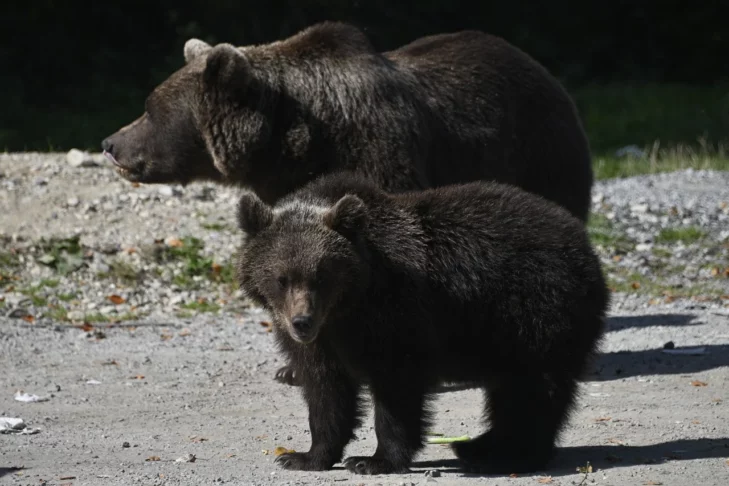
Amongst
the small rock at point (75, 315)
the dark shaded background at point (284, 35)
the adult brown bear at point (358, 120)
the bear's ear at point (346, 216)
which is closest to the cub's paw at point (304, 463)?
the bear's ear at point (346, 216)

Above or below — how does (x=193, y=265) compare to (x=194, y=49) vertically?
below

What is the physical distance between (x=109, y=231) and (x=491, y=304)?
6.73 m

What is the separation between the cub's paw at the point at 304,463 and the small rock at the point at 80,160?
26.6 feet

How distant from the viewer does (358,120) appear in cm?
834

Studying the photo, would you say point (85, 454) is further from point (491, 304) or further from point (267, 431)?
point (491, 304)

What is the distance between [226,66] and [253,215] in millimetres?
2734

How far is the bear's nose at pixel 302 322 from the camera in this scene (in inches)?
221

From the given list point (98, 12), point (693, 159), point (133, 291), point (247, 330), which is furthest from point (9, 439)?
point (98, 12)

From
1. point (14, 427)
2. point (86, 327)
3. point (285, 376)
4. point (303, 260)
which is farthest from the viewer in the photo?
point (86, 327)

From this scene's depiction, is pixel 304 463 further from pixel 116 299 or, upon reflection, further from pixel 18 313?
pixel 116 299

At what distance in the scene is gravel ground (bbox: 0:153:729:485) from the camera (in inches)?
248

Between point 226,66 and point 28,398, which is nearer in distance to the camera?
point 28,398

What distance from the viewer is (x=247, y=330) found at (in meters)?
10.2

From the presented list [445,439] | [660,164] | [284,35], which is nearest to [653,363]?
[445,439]
